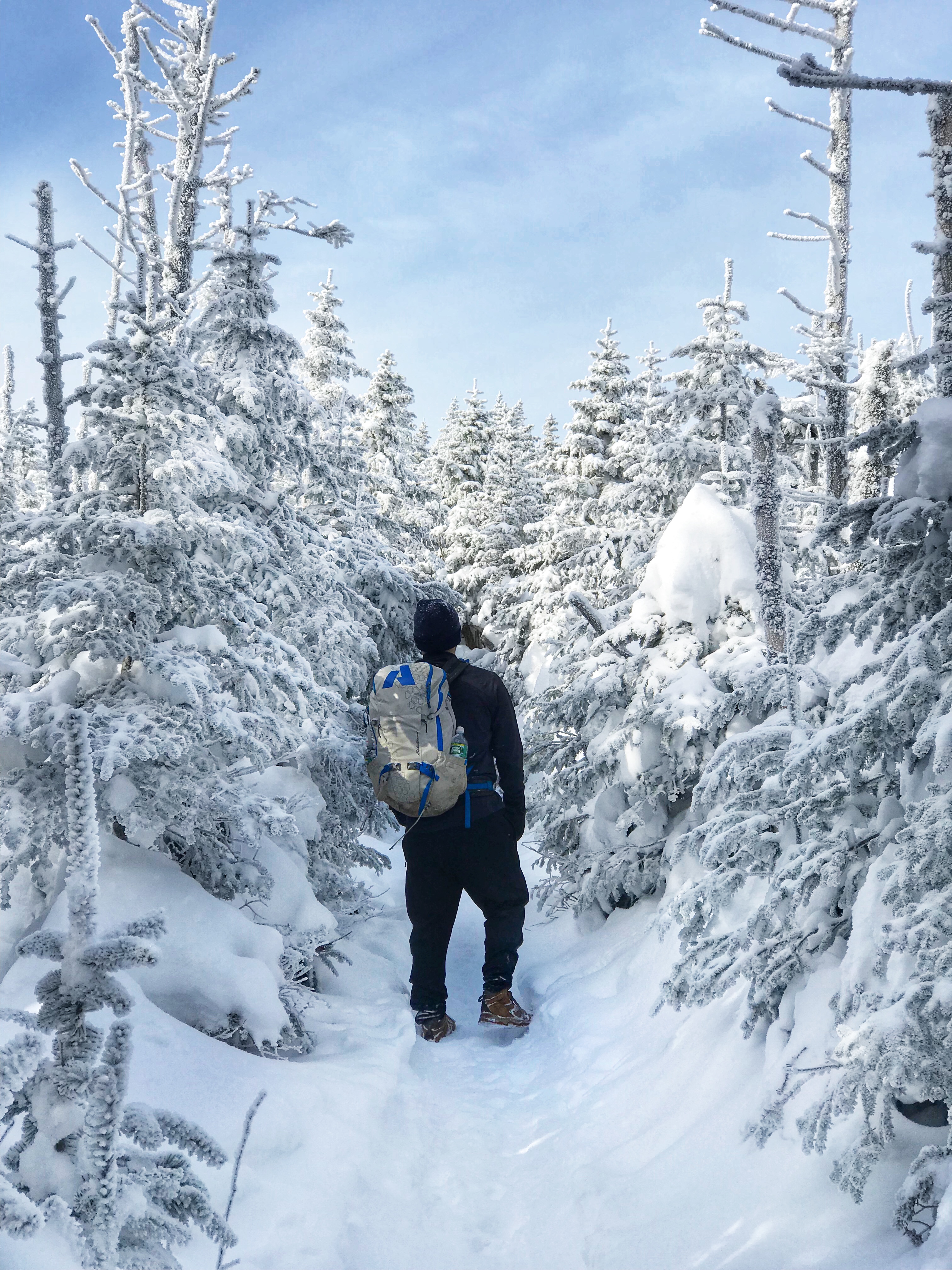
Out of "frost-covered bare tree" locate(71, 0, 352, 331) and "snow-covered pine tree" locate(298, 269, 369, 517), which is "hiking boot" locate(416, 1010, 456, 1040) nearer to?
"frost-covered bare tree" locate(71, 0, 352, 331)

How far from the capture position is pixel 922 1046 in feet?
8.11

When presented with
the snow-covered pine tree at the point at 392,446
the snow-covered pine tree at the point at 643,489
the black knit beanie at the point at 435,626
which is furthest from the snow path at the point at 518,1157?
the snow-covered pine tree at the point at 392,446

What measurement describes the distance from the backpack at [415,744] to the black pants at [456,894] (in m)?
0.33

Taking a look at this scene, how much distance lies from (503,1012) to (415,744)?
203cm

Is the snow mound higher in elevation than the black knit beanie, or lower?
higher

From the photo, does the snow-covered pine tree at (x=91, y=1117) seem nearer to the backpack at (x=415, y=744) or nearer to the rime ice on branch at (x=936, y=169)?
the rime ice on branch at (x=936, y=169)

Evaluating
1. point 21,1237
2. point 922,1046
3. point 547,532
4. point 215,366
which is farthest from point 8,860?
point 547,532

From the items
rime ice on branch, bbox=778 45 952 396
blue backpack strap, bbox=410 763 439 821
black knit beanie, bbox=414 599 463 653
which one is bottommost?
blue backpack strap, bbox=410 763 439 821

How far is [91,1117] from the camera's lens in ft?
5.21

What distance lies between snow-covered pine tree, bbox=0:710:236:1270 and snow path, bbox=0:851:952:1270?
29cm

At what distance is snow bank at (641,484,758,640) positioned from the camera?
7.19 metres

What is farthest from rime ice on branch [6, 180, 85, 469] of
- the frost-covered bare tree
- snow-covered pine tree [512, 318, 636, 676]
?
snow-covered pine tree [512, 318, 636, 676]

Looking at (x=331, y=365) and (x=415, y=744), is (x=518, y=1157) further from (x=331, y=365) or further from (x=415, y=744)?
(x=331, y=365)

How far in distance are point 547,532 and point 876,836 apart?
19.2 m
